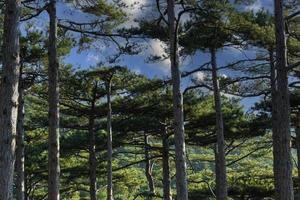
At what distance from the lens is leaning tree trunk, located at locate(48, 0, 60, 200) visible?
11.4m

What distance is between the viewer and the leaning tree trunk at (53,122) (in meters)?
11.4

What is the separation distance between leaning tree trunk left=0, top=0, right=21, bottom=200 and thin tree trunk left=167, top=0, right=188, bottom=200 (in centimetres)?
480

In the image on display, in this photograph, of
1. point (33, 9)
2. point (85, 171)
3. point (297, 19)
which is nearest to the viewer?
point (33, 9)

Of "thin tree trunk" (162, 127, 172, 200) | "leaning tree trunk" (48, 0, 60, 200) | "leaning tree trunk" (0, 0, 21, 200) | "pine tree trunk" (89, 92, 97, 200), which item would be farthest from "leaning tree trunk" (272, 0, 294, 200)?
"thin tree trunk" (162, 127, 172, 200)

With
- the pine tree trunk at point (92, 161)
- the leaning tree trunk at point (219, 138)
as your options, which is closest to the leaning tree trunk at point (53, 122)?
the leaning tree trunk at point (219, 138)

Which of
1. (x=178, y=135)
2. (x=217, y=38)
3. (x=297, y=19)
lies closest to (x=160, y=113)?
(x=217, y=38)

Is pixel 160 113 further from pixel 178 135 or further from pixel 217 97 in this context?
pixel 178 135

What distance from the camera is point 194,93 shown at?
23062mm

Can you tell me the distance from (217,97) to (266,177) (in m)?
8.93

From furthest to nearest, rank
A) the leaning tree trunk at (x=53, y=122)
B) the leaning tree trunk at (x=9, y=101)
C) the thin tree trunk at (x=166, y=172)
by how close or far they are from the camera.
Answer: the thin tree trunk at (x=166, y=172) → the leaning tree trunk at (x=53, y=122) → the leaning tree trunk at (x=9, y=101)

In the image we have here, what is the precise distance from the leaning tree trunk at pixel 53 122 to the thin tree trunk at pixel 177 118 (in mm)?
2791

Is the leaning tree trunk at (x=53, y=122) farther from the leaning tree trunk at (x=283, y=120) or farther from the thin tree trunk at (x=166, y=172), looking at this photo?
the thin tree trunk at (x=166, y=172)

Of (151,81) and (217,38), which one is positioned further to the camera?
(151,81)

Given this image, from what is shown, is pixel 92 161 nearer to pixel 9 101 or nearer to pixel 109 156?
pixel 109 156
